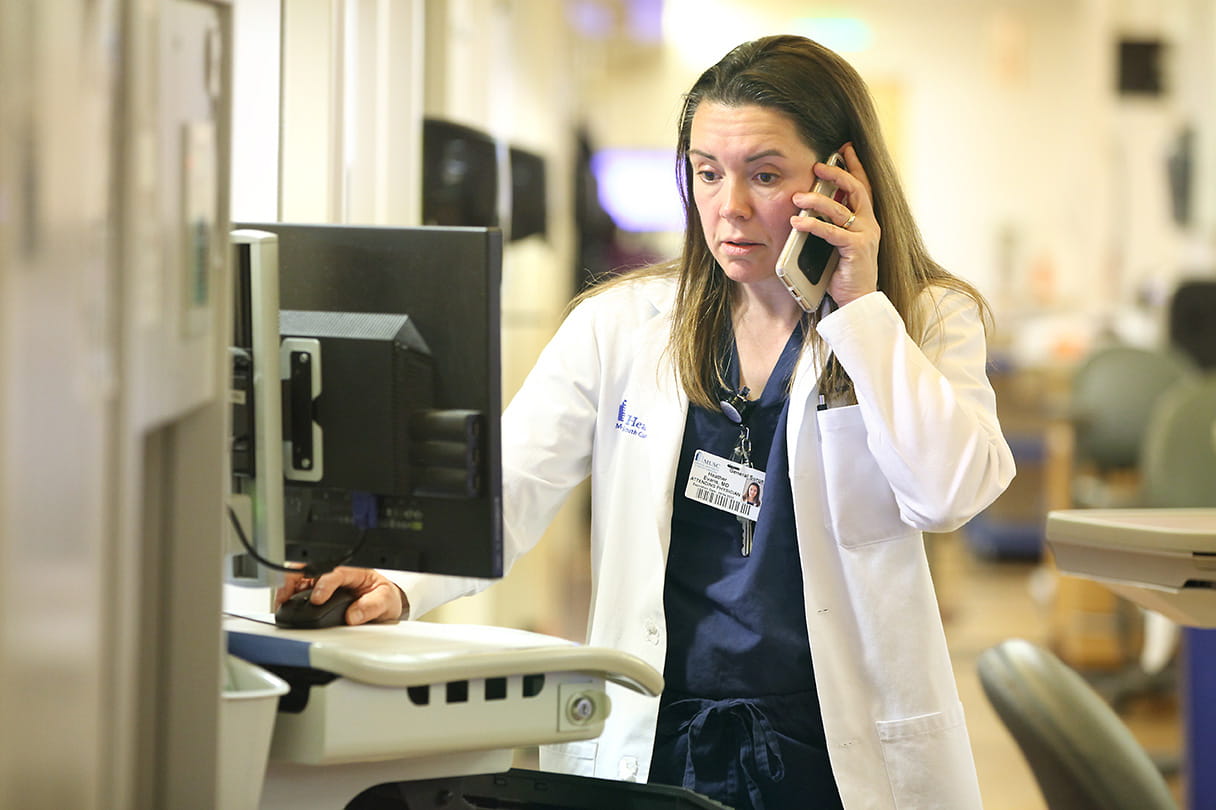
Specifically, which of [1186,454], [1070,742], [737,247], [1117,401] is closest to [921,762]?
[1070,742]

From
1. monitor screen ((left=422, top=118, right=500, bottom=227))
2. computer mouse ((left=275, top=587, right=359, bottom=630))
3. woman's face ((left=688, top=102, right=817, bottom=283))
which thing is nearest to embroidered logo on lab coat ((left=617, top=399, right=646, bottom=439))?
woman's face ((left=688, top=102, right=817, bottom=283))

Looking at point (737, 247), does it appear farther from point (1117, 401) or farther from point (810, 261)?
point (1117, 401)

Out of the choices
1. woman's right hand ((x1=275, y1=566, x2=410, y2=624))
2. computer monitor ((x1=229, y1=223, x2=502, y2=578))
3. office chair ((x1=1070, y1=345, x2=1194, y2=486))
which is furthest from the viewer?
office chair ((x1=1070, y1=345, x2=1194, y2=486))

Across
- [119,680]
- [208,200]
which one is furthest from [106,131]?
[119,680]

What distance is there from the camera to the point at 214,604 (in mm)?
1121

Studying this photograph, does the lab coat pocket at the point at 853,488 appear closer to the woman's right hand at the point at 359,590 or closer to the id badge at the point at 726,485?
the id badge at the point at 726,485

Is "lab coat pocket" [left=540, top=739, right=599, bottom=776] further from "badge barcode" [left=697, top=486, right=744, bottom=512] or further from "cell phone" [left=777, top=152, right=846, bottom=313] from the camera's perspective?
"cell phone" [left=777, top=152, right=846, bottom=313]

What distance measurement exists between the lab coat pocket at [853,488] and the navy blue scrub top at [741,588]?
6 cm

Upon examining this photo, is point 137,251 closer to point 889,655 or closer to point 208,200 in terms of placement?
point 208,200

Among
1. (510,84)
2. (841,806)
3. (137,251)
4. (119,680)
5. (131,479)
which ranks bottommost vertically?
(841,806)

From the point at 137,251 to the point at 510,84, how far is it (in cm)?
491

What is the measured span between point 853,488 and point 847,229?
1.03 feet

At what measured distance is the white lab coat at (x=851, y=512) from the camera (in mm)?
1600

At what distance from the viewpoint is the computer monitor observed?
1.31m
